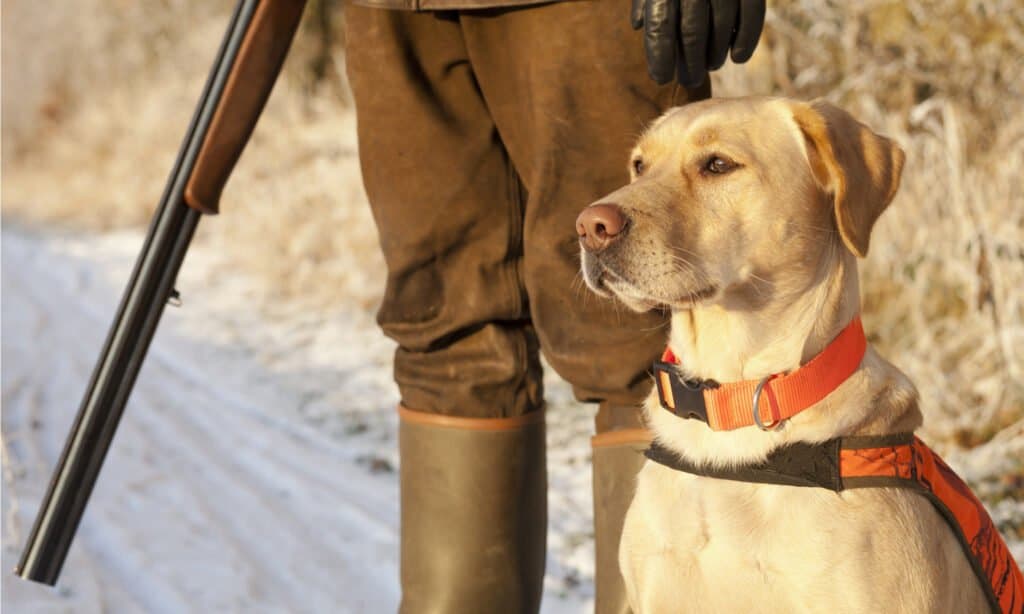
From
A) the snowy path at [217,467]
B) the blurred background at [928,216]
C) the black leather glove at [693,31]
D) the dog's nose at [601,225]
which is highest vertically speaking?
the blurred background at [928,216]

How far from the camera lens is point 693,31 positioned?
6.58 feet

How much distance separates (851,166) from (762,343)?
349 millimetres

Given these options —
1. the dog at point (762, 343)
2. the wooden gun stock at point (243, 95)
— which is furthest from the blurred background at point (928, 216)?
the wooden gun stock at point (243, 95)

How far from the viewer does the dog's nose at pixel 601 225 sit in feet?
6.49

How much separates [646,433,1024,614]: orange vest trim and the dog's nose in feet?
1.28

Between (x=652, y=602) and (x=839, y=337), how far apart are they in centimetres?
56

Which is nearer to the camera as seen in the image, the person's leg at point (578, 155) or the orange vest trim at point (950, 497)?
the orange vest trim at point (950, 497)

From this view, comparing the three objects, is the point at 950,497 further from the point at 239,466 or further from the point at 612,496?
the point at 239,466

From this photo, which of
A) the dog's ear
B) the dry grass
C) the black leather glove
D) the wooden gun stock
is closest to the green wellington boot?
the dog's ear

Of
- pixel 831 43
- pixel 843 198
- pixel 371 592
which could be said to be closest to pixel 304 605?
pixel 371 592

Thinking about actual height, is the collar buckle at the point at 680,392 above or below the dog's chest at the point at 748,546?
above

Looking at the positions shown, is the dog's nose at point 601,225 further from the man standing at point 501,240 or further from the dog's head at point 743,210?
the man standing at point 501,240

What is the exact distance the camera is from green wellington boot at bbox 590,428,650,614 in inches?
90.7

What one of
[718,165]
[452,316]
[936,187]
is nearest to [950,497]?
[718,165]
